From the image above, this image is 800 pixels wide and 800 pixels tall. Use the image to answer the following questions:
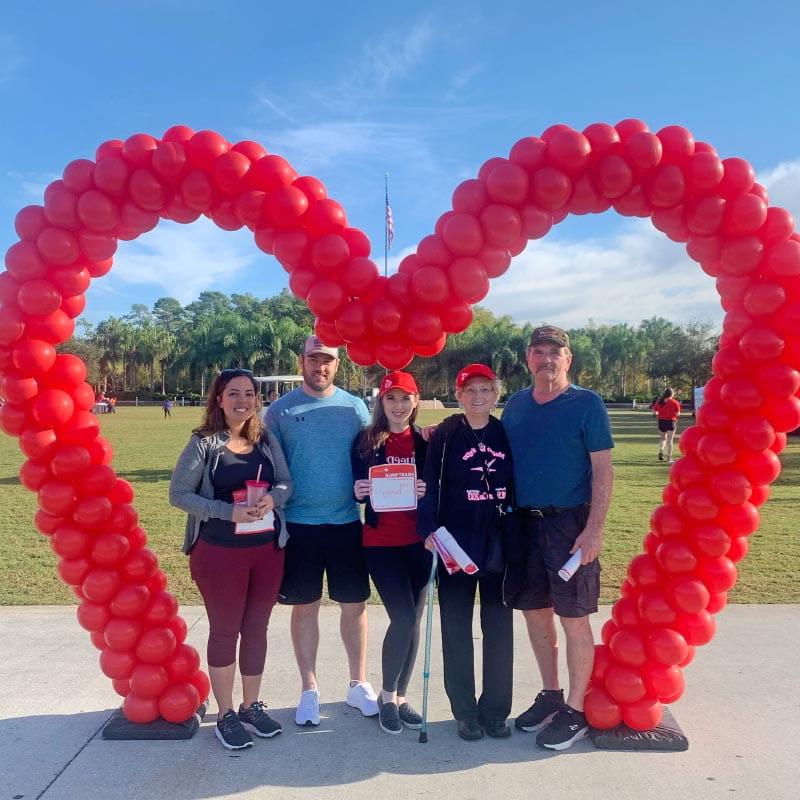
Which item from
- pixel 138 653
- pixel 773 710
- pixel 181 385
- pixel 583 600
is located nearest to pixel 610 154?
pixel 583 600

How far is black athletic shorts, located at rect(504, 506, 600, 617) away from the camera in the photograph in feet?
11.5

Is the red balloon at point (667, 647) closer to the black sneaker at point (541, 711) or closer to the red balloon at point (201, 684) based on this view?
the black sneaker at point (541, 711)

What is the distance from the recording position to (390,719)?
3605mm

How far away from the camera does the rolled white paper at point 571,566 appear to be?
11.3 feet

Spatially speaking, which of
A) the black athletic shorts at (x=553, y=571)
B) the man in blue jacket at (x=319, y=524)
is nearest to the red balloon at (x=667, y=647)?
the black athletic shorts at (x=553, y=571)

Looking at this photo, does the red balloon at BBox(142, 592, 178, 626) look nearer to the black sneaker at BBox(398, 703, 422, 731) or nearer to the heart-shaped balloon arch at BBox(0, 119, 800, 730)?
the heart-shaped balloon arch at BBox(0, 119, 800, 730)

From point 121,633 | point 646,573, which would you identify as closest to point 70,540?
point 121,633

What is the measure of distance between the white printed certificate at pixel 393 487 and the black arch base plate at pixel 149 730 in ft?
4.83

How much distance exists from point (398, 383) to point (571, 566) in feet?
4.16

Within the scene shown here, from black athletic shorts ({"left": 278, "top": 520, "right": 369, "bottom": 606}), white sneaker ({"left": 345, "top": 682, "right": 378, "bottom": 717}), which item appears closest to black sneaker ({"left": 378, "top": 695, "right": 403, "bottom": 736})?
white sneaker ({"left": 345, "top": 682, "right": 378, "bottom": 717})

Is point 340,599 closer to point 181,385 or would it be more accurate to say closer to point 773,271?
point 773,271

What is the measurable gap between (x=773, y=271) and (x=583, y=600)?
1.85m

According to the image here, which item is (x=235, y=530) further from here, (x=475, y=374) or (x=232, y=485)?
(x=475, y=374)

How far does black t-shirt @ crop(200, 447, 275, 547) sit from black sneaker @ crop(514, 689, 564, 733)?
161 cm
